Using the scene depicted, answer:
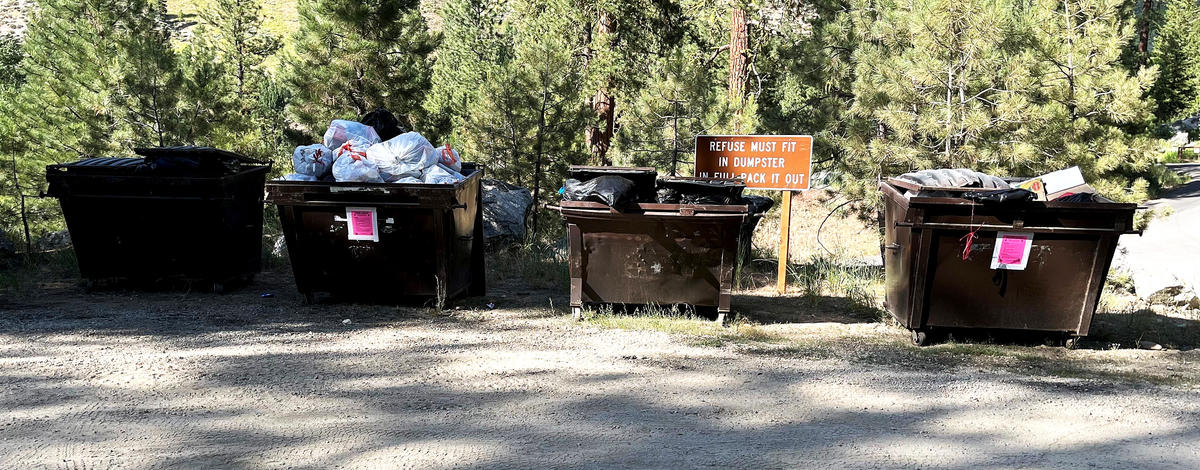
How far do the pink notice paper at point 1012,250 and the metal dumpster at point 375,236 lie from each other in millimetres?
3710

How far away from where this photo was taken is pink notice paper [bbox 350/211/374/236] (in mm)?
6492

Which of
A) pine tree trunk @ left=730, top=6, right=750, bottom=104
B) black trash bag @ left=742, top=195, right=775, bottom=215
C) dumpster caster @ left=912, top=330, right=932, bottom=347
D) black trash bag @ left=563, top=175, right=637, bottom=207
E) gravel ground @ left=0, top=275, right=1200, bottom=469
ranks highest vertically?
pine tree trunk @ left=730, top=6, right=750, bottom=104

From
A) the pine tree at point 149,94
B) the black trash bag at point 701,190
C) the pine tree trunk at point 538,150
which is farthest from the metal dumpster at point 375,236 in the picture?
the pine tree at point 149,94

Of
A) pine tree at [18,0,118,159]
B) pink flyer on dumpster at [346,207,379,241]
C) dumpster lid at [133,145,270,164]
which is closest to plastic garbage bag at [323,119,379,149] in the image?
pink flyer on dumpster at [346,207,379,241]

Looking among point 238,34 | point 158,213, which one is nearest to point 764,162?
point 158,213

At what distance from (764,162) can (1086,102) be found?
521 centimetres

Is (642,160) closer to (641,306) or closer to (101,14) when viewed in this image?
(641,306)

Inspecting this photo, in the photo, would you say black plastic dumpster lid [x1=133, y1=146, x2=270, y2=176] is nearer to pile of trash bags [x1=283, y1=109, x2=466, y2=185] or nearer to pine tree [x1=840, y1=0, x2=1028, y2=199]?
pile of trash bags [x1=283, y1=109, x2=466, y2=185]

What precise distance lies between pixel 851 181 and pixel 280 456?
1046cm

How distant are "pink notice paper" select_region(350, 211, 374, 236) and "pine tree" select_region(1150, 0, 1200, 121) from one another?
42659 millimetres

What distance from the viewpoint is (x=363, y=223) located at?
21.3 ft

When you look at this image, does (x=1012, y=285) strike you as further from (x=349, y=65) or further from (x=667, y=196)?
(x=349, y=65)

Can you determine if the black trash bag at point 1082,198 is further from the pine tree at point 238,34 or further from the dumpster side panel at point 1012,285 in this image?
the pine tree at point 238,34

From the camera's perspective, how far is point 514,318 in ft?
22.1
